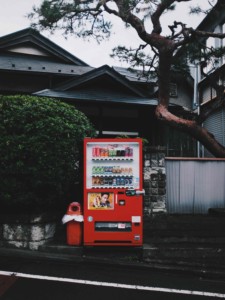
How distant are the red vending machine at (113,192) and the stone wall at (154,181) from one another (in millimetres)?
1815

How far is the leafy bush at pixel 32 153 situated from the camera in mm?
6344

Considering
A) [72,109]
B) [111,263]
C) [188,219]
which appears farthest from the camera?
[188,219]

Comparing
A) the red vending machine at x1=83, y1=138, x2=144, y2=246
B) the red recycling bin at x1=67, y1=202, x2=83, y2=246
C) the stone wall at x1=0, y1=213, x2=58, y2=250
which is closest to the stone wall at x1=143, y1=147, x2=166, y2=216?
the red vending machine at x1=83, y1=138, x2=144, y2=246

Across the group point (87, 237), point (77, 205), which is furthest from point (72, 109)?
point (87, 237)

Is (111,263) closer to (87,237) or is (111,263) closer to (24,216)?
(87,237)

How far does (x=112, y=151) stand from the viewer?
252 inches

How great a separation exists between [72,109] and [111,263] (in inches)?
134

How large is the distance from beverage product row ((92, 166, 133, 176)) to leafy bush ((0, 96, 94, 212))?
2.25 feet

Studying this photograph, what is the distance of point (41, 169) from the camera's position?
639cm

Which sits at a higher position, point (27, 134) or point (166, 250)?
point (27, 134)

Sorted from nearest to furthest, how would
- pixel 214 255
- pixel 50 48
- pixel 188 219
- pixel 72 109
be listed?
pixel 214 255
pixel 72 109
pixel 188 219
pixel 50 48

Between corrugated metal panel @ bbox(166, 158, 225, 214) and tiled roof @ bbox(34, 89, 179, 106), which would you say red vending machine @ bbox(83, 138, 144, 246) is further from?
tiled roof @ bbox(34, 89, 179, 106)

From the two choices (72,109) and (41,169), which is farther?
(72,109)

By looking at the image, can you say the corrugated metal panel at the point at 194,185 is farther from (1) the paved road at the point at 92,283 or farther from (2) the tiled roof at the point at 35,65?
(2) the tiled roof at the point at 35,65
